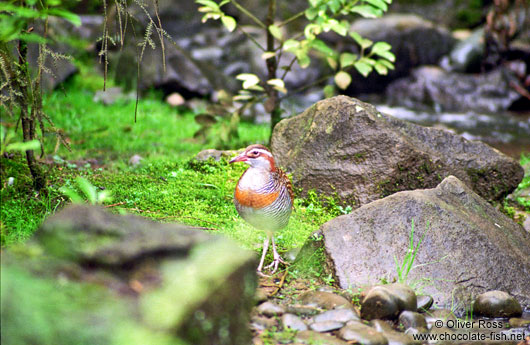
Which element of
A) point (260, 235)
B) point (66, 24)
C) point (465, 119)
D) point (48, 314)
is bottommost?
point (465, 119)

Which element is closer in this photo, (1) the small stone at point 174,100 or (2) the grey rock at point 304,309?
(2) the grey rock at point 304,309

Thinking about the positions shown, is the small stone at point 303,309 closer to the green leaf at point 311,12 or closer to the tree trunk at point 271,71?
the tree trunk at point 271,71

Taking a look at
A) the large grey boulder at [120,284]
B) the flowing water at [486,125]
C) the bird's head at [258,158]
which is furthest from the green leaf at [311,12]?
the flowing water at [486,125]

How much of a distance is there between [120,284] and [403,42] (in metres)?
12.2

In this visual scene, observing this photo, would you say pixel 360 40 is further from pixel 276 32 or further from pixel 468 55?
pixel 468 55

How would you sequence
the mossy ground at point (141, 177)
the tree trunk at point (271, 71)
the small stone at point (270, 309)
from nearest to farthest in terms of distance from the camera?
the small stone at point (270, 309)
the mossy ground at point (141, 177)
the tree trunk at point (271, 71)

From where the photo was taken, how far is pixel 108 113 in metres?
9.23

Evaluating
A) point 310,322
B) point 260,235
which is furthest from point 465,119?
point 310,322

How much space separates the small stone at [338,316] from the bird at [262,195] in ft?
2.82

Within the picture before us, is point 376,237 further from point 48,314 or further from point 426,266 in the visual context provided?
point 48,314

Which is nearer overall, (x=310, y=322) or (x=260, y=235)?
(x=310, y=322)

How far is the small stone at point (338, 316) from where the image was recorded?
11.7ft

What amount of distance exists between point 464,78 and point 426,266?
406 inches

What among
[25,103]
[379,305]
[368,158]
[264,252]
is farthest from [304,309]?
[25,103]
